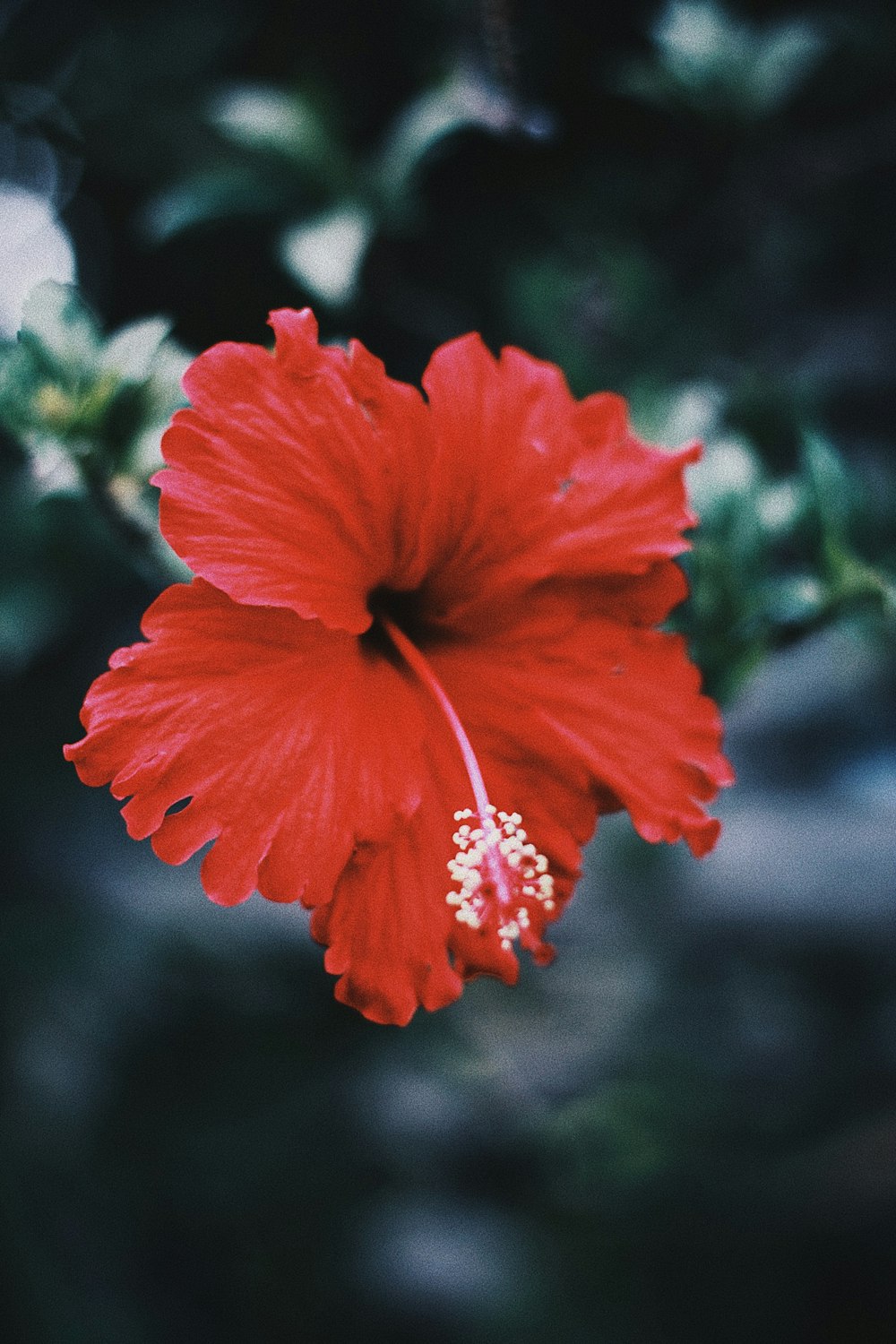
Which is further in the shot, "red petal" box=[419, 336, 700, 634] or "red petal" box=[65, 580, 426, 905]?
"red petal" box=[419, 336, 700, 634]

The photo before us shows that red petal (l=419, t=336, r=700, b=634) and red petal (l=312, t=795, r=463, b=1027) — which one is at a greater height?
red petal (l=419, t=336, r=700, b=634)

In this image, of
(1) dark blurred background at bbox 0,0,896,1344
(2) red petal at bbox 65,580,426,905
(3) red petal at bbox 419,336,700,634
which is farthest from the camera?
(1) dark blurred background at bbox 0,0,896,1344

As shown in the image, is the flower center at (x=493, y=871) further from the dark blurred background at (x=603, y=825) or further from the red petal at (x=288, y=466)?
the dark blurred background at (x=603, y=825)

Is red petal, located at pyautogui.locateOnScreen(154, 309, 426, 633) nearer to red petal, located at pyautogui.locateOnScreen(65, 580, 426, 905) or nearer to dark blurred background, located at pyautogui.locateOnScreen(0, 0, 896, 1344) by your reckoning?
red petal, located at pyautogui.locateOnScreen(65, 580, 426, 905)

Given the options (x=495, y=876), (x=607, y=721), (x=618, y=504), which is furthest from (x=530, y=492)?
(x=495, y=876)

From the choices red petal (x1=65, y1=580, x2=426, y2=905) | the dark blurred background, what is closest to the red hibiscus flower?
red petal (x1=65, y1=580, x2=426, y2=905)
